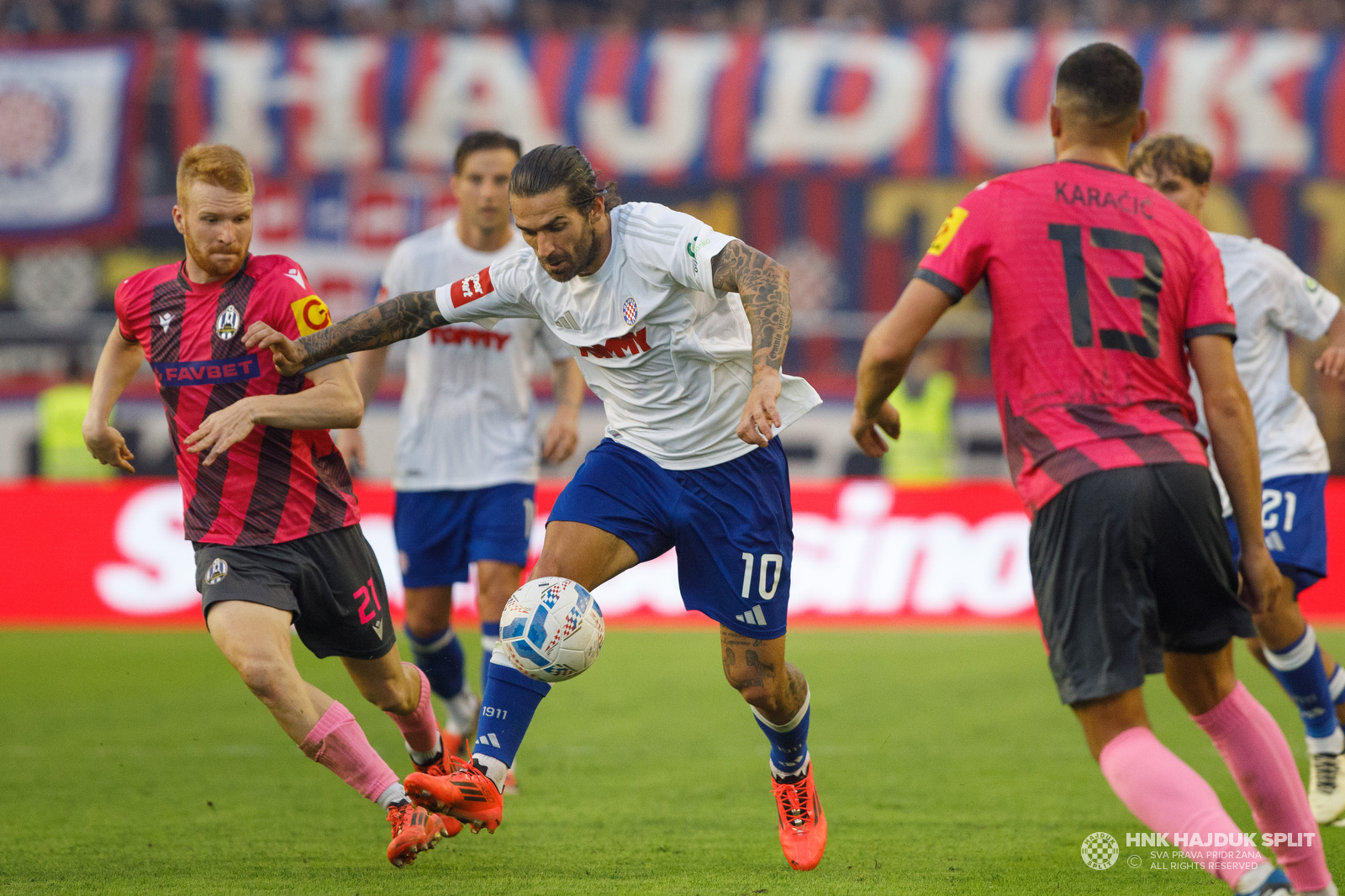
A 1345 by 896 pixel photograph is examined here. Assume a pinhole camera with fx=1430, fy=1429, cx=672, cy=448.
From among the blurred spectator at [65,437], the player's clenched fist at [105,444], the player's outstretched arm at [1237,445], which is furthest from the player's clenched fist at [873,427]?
the blurred spectator at [65,437]

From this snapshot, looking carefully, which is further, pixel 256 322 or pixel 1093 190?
pixel 256 322

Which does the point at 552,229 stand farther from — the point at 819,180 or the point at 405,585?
the point at 819,180

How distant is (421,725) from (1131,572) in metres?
2.75

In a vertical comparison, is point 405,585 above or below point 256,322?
below

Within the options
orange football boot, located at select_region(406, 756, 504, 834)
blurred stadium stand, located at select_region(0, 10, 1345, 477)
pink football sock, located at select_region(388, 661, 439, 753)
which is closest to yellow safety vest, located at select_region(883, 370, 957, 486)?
blurred stadium stand, located at select_region(0, 10, 1345, 477)

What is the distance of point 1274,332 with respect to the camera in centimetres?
573

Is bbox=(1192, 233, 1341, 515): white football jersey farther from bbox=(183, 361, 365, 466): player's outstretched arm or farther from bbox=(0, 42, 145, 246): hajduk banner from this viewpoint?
bbox=(0, 42, 145, 246): hajduk banner

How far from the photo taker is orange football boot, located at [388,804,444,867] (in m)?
4.48

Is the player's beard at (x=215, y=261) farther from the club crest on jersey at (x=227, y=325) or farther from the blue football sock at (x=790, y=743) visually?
the blue football sock at (x=790, y=743)

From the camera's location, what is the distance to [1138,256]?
11.3ft

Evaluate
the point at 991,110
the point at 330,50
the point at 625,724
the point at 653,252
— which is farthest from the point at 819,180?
the point at 653,252

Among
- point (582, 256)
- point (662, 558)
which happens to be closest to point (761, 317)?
point (582, 256)

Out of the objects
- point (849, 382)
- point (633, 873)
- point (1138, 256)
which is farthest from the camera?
point (849, 382)

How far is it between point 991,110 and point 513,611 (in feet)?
47.7
